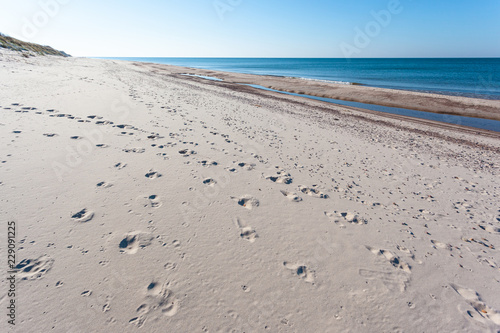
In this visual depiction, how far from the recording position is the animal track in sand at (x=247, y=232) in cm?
371

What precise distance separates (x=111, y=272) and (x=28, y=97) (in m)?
11.0

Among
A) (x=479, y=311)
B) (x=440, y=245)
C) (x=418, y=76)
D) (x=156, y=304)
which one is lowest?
(x=479, y=311)

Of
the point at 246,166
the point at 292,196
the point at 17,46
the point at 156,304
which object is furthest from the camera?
the point at 17,46

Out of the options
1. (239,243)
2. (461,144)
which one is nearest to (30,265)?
(239,243)

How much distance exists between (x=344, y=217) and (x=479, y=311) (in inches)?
85.2

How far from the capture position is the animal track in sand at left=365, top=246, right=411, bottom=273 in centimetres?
347

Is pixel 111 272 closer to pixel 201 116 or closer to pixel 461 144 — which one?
pixel 201 116

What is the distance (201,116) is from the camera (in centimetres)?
1041

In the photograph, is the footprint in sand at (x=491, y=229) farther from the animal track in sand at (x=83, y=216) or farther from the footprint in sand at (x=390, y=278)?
the animal track in sand at (x=83, y=216)

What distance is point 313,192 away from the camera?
524 cm

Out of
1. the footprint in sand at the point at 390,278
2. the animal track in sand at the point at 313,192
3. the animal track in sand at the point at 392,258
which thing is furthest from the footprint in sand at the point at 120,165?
the animal track in sand at the point at 392,258

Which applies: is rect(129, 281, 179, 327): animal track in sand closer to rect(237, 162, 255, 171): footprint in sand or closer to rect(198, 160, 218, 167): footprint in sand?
Answer: rect(198, 160, 218, 167): footprint in sand

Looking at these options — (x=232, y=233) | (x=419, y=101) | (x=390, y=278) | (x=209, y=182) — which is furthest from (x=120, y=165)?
(x=419, y=101)

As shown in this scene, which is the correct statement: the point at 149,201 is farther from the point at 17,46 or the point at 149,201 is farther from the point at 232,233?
the point at 17,46
